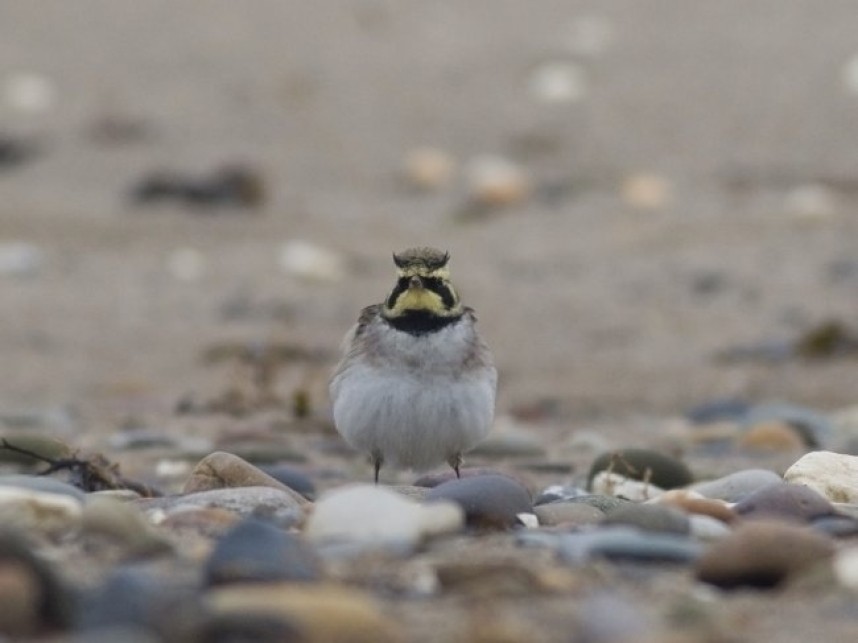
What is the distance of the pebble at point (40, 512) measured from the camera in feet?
15.5

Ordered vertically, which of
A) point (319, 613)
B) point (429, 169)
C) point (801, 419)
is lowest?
point (319, 613)

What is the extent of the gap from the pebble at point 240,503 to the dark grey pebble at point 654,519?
33.3 inches

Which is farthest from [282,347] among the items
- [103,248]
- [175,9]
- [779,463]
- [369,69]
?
[175,9]

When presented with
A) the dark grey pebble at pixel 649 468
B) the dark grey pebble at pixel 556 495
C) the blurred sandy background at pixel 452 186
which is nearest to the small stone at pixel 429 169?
the blurred sandy background at pixel 452 186

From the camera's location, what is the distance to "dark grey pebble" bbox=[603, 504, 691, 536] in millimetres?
4816

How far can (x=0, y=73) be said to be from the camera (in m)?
17.0

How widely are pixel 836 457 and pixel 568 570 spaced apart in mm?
2050

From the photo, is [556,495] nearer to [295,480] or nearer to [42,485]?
[295,480]

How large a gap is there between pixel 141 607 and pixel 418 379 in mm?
2548

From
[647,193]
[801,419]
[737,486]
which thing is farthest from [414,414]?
[647,193]

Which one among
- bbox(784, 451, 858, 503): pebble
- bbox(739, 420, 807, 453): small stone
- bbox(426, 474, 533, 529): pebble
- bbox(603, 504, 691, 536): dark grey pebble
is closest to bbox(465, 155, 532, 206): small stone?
bbox(739, 420, 807, 453): small stone

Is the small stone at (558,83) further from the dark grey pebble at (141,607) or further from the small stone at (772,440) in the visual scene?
the dark grey pebble at (141,607)

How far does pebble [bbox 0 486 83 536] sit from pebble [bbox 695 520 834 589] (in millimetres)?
1541

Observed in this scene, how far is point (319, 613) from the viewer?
3.63 meters
